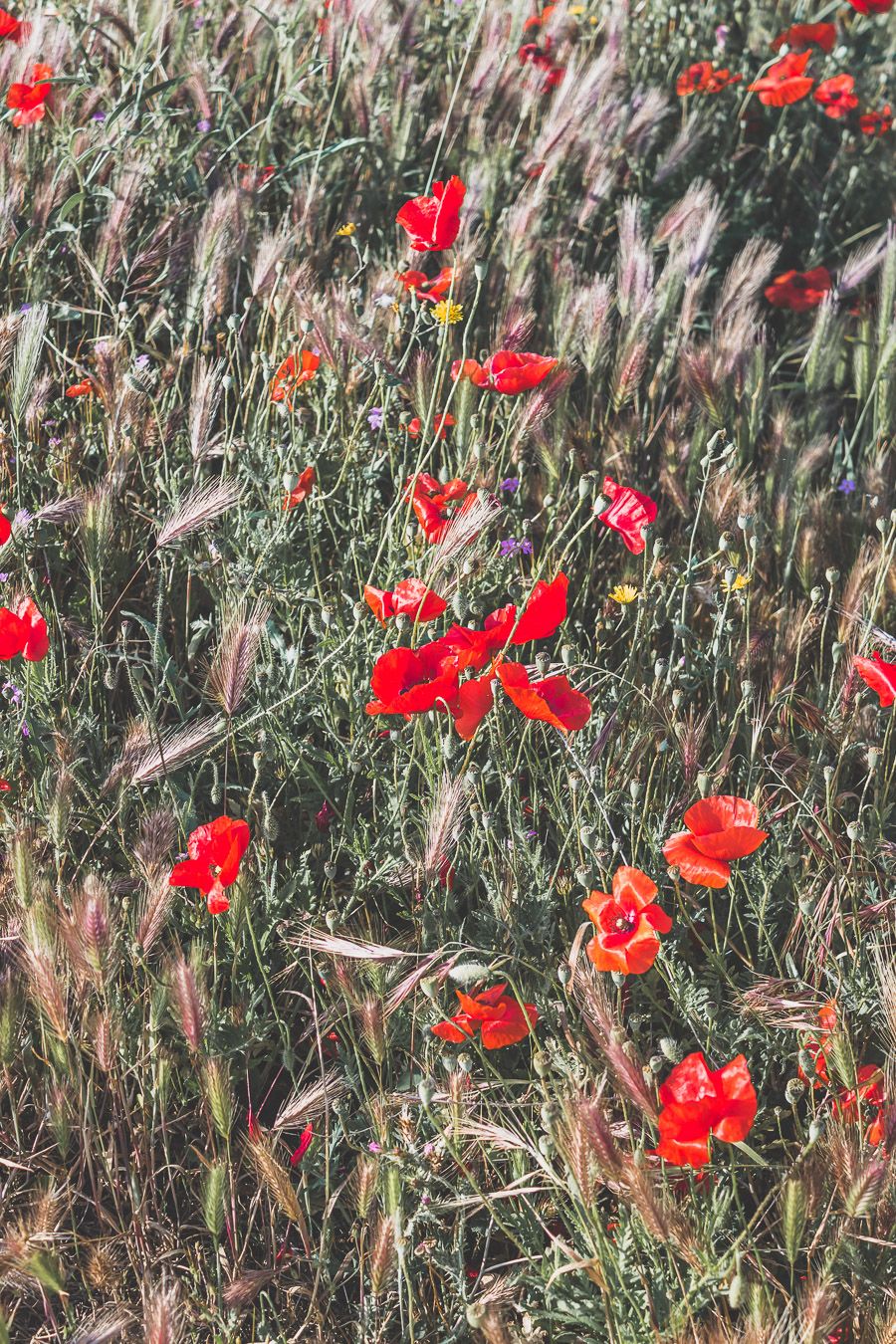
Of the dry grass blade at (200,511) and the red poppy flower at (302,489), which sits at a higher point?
the dry grass blade at (200,511)

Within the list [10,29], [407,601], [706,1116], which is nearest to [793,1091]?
[706,1116]

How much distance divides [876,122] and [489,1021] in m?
3.35

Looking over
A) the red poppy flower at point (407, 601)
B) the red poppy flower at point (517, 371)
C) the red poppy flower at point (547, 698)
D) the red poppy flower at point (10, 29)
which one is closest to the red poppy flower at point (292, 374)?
the red poppy flower at point (517, 371)

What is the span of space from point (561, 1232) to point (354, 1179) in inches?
10.4

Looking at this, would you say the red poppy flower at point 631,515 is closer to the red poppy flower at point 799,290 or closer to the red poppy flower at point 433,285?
the red poppy flower at point 433,285

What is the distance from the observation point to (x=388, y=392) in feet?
7.93

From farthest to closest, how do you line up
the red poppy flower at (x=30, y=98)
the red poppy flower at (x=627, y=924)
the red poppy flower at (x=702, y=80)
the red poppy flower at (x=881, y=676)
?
the red poppy flower at (x=702, y=80) < the red poppy flower at (x=30, y=98) < the red poppy flower at (x=881, y=676) < the red poppy flower at (x=627, y=924)

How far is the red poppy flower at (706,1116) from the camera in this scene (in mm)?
1283

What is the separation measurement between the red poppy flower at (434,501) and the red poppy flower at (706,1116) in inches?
30.7

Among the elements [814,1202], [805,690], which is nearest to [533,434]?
[805,690]

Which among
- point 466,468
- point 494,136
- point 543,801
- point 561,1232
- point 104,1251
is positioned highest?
point 494,136

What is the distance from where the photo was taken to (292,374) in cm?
232

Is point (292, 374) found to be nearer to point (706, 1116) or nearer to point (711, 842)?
point (711, 842)

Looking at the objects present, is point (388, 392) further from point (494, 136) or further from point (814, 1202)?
point (814, 1202)
